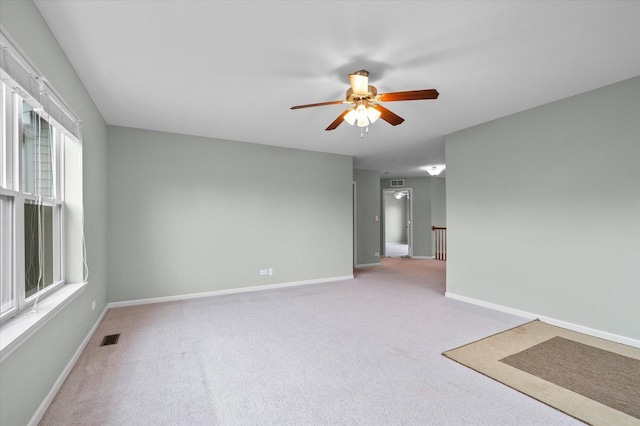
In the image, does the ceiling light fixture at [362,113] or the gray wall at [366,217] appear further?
the gray wall at [366,217]

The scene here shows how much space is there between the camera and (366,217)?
7910 millimetres

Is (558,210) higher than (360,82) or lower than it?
lower

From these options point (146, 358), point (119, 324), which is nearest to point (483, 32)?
point (146, 358)

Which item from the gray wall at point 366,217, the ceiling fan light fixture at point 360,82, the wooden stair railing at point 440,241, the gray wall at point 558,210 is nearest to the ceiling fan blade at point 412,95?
the ceiling fan light fixture at point 360,82

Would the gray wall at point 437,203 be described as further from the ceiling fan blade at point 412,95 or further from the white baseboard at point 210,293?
the ceiling fan blade at point 412,95

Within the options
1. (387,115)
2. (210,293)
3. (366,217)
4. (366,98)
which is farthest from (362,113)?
(366,217)

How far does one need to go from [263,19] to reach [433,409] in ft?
9.27

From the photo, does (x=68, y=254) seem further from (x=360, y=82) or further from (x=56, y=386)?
(x=360, y=82)

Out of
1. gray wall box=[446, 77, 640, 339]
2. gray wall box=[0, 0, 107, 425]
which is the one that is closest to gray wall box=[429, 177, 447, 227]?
gray wall box=[446, 77, 640, 339]

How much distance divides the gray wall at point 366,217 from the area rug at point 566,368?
4.66m

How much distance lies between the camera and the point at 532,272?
366 centimetres

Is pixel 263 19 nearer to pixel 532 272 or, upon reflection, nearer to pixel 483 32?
pixel 483 32

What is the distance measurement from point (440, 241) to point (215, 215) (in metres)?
7.03

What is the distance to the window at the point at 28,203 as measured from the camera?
1721mm
